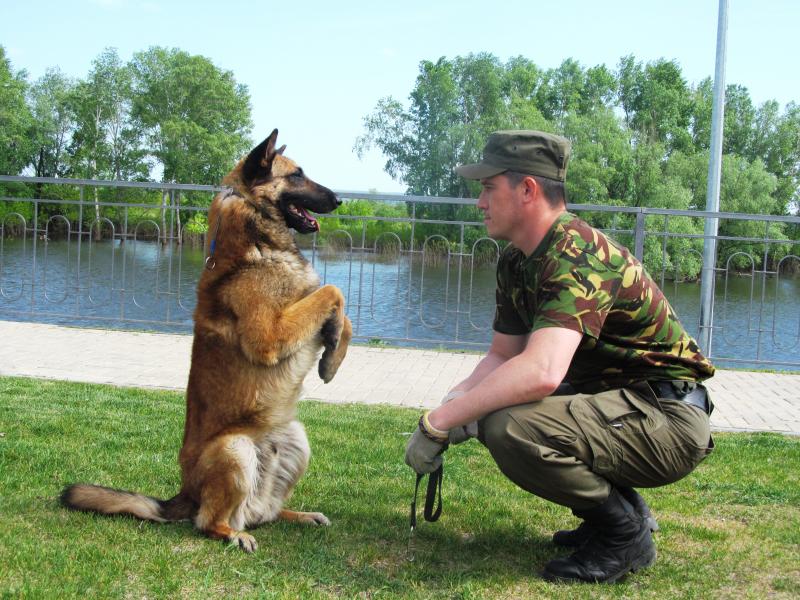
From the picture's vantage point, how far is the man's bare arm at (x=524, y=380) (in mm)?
2838

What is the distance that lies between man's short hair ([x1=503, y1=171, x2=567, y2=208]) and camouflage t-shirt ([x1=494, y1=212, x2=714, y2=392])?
7cm

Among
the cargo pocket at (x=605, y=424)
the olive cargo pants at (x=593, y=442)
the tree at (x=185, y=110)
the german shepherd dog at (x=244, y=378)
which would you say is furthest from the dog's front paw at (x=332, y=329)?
the tree at (x=185, y=110)

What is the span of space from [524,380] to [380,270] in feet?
28.2

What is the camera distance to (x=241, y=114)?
5788 cm

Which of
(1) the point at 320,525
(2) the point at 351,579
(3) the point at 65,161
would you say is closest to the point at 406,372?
(1) the point at 320,525

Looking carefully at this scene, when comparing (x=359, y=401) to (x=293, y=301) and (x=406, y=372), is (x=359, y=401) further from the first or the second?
(x=293, y=301)

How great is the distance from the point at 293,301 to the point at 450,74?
51.0m

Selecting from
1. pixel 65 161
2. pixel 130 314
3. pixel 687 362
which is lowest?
pixel 130 314

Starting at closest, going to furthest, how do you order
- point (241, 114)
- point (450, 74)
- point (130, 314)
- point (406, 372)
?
point (406, 372) < point (130, 314) < point (450, 74) < point (241, 114)

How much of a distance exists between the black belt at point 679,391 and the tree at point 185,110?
5263cm

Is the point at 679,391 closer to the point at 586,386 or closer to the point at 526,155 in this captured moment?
the point at 586,386

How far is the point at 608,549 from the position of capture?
3139 mm

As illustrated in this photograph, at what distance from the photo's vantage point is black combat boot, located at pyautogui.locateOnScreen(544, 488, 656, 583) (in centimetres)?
310

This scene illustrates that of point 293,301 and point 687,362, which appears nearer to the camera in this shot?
point 687,362
